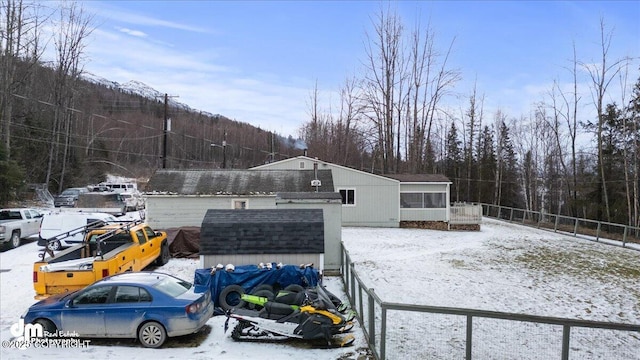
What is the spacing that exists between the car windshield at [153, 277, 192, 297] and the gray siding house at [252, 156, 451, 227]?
19.3 metres

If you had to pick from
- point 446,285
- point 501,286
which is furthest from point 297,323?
point 501,286

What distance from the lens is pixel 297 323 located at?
813cm

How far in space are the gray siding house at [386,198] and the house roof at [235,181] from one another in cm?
285

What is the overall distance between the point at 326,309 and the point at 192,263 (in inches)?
362

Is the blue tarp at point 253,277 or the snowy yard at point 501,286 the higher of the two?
the blue tarp at point 253,277

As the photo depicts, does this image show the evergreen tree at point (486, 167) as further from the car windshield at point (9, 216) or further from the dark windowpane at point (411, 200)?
the car windshield at point (9, 216)

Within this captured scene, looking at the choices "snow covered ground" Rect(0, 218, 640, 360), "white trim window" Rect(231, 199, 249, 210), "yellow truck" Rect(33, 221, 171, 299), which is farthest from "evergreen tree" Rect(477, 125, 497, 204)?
"yellow truck" Rect(33, 221, 171, 299)

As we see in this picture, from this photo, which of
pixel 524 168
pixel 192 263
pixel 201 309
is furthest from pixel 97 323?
pixel 524 168

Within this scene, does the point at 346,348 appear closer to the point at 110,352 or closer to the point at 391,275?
the point at 110,352

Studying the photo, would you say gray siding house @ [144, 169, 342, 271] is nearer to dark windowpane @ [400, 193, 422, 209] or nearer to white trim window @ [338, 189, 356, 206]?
white trim window @ [338, 189, 356, 206]

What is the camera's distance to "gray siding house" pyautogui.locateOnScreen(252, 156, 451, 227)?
28.1 metres

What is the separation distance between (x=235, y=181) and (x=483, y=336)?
1968cm

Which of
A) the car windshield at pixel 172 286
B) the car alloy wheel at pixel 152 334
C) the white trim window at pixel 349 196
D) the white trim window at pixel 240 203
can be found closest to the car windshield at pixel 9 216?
the white trim window at pixel 240 203

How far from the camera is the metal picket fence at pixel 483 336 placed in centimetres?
632
